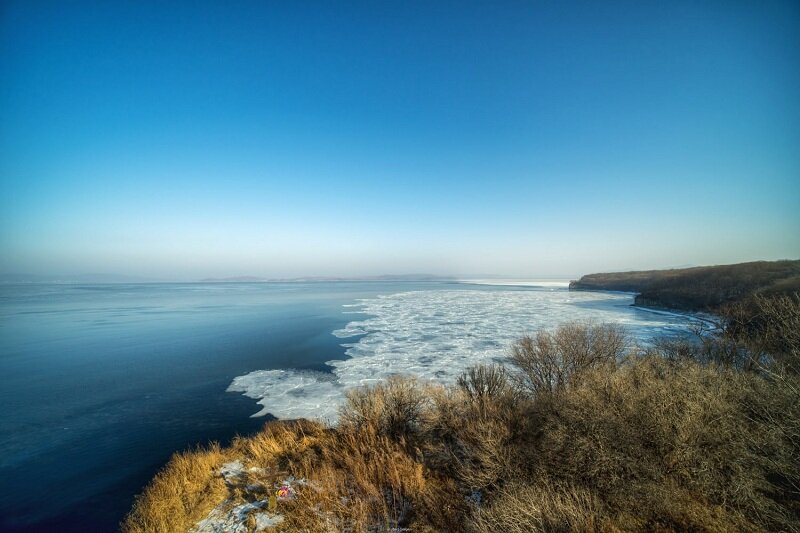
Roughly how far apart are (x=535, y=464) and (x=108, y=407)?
1608cm

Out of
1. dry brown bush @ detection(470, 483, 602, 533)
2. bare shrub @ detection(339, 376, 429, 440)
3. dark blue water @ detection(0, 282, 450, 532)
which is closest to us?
dry brown bush @ detection(470, 483, 602, 533)

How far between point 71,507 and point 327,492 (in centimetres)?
654

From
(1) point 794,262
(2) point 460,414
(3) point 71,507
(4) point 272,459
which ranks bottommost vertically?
(3) point 71,507

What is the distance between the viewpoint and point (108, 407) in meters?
12.0

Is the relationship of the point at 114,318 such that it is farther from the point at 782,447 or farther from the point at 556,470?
the point at 782,447

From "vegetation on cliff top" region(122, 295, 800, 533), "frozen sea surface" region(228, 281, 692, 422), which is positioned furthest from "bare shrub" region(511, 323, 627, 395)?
"frozen sea surface" region(228, 281, 692, 422)

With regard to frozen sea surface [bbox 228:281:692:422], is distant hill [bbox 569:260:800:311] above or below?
above

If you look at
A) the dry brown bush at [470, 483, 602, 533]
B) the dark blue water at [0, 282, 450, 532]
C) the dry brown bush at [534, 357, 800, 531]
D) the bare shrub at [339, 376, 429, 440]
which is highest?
the dry brown bush at [534, 357, 800, 531]

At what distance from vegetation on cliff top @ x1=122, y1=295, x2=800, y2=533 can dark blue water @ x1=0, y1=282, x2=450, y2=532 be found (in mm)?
1642

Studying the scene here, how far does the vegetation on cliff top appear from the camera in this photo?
4.46m

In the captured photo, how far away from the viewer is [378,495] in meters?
6.08

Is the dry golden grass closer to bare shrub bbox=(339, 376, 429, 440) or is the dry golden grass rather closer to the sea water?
the sea water

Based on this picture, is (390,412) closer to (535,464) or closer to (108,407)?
(535,464)

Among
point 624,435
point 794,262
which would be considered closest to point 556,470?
point 624,435
